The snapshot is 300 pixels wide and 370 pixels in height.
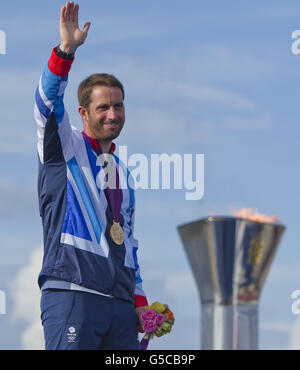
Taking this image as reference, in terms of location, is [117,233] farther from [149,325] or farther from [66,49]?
[66,49]

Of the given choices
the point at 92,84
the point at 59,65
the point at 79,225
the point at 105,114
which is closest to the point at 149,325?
the point at 79,225

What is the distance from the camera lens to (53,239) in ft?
30.1

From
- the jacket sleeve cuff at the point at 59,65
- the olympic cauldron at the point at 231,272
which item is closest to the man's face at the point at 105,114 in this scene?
the jacket sleeve cuff at the point at 59,65

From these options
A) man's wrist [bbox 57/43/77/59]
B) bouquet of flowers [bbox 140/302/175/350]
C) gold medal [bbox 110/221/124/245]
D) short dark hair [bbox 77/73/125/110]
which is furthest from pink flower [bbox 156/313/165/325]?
man's wrist [bbox 57/43/77/59]

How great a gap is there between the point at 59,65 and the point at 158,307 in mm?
2870

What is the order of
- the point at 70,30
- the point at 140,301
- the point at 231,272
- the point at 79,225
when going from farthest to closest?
1. the point at 140,301
2. the point at 79,225
3. the point at 70,30
4. the point at 231,272

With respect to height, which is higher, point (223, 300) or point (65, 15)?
point (65, 15)

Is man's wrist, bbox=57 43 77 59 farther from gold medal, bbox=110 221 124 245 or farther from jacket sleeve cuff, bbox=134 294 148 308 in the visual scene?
jacket sleeve cuff, bbox=134 294 148 308

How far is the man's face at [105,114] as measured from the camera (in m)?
9.66

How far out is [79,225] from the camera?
9.17 m
